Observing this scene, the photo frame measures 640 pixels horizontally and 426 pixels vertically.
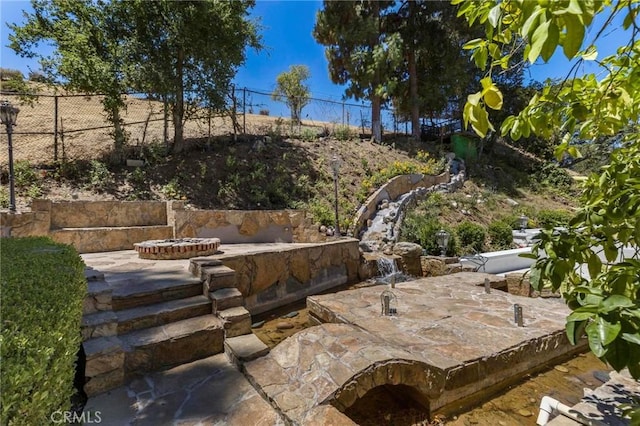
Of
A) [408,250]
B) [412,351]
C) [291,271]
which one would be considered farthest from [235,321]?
[408,250]

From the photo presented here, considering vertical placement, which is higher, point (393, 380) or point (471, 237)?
point (471, 237)

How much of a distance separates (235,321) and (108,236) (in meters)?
4.20

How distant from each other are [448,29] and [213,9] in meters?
10.5

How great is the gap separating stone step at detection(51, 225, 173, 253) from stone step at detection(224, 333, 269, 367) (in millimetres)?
4088

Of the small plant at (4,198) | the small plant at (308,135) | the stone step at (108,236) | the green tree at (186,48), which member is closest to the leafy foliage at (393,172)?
the small plant at (308,135)

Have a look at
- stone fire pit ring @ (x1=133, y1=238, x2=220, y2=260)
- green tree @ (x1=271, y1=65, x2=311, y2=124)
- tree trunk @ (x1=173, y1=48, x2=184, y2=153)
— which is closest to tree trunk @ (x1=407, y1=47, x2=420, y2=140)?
green tree @ (x1=271, y1=65, x2=311, y2=124)

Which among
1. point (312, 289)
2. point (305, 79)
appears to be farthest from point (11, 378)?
point (305, 79)

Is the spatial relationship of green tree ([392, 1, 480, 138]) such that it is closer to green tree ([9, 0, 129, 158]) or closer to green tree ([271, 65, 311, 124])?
green tree ([271, 65, 311, 124])

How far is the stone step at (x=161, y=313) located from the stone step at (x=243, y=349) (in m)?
0.50

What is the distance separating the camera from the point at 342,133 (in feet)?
42.4

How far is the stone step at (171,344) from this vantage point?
8.74 feet

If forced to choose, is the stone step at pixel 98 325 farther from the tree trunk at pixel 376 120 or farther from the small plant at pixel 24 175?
the tree trunk at pixel 376 120

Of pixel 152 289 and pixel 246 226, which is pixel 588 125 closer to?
pixel 152 289

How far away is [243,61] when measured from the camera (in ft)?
29.9
